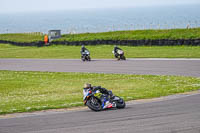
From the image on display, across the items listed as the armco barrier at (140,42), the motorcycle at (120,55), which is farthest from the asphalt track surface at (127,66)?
the armco barrier at (140,42)

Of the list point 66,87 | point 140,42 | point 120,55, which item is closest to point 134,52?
point 140,42

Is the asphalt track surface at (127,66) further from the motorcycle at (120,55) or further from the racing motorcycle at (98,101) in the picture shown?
the racing motorcycle at (98,101)

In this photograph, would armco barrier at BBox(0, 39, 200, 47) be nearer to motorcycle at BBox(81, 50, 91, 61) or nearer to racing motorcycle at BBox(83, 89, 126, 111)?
motorcycle at BBox(81, 50, 91, 61)

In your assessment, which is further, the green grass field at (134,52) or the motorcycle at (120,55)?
the green grass field at (134,52)

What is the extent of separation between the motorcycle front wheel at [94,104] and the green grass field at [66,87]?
1.61 m

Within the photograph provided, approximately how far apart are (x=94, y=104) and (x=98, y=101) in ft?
0.60

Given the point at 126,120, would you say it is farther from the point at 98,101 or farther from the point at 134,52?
the point at 134,52

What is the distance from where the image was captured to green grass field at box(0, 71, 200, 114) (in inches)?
690

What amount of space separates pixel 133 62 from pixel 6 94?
14777 millimetres

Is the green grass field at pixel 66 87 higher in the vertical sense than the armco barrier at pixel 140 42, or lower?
lower

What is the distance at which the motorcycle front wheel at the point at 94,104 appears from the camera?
582 inches

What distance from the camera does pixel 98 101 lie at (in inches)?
587

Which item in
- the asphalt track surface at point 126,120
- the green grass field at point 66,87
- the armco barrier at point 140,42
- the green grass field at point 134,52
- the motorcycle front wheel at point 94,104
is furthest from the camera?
the armco barrier at point 140,42

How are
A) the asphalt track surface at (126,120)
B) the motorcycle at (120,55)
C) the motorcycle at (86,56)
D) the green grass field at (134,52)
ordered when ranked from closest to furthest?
the asphalt track surface at (126,120)
the motorcycle at (120,55)
the green grass field at (134,52)
the motorcycle at (86,56)
